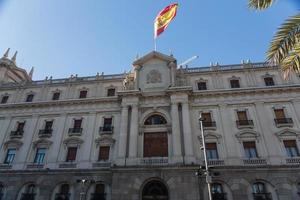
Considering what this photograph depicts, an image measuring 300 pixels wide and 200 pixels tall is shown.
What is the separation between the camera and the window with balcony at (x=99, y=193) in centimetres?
2516

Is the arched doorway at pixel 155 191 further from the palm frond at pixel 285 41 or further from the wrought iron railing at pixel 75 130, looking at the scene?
the palm frond at pixel 285 41

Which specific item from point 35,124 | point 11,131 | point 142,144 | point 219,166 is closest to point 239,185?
point 219,166

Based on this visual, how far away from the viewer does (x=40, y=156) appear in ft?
95.2

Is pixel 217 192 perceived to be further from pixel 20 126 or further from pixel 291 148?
pixel 20 126

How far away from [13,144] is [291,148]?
106ft

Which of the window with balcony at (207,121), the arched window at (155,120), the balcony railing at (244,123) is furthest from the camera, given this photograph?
the arched window at (155,120)

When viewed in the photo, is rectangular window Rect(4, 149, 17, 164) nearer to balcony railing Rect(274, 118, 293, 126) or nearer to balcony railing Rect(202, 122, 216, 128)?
balcony railing Rect(202, 122, 216, 128)

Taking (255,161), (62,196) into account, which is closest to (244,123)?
(255,161)

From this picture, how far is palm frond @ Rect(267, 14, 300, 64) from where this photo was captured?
910cm

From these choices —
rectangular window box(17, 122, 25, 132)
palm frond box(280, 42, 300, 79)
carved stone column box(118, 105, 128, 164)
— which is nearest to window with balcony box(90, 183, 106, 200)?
carved stone column box(118, 105, 128, 164)

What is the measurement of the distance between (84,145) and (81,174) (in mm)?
3618

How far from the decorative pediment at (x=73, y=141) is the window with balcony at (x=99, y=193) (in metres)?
5.79

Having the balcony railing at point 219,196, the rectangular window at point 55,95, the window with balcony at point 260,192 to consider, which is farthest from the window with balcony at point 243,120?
the rectangular window at point 55,95

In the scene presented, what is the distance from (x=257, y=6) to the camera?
9781 mm
